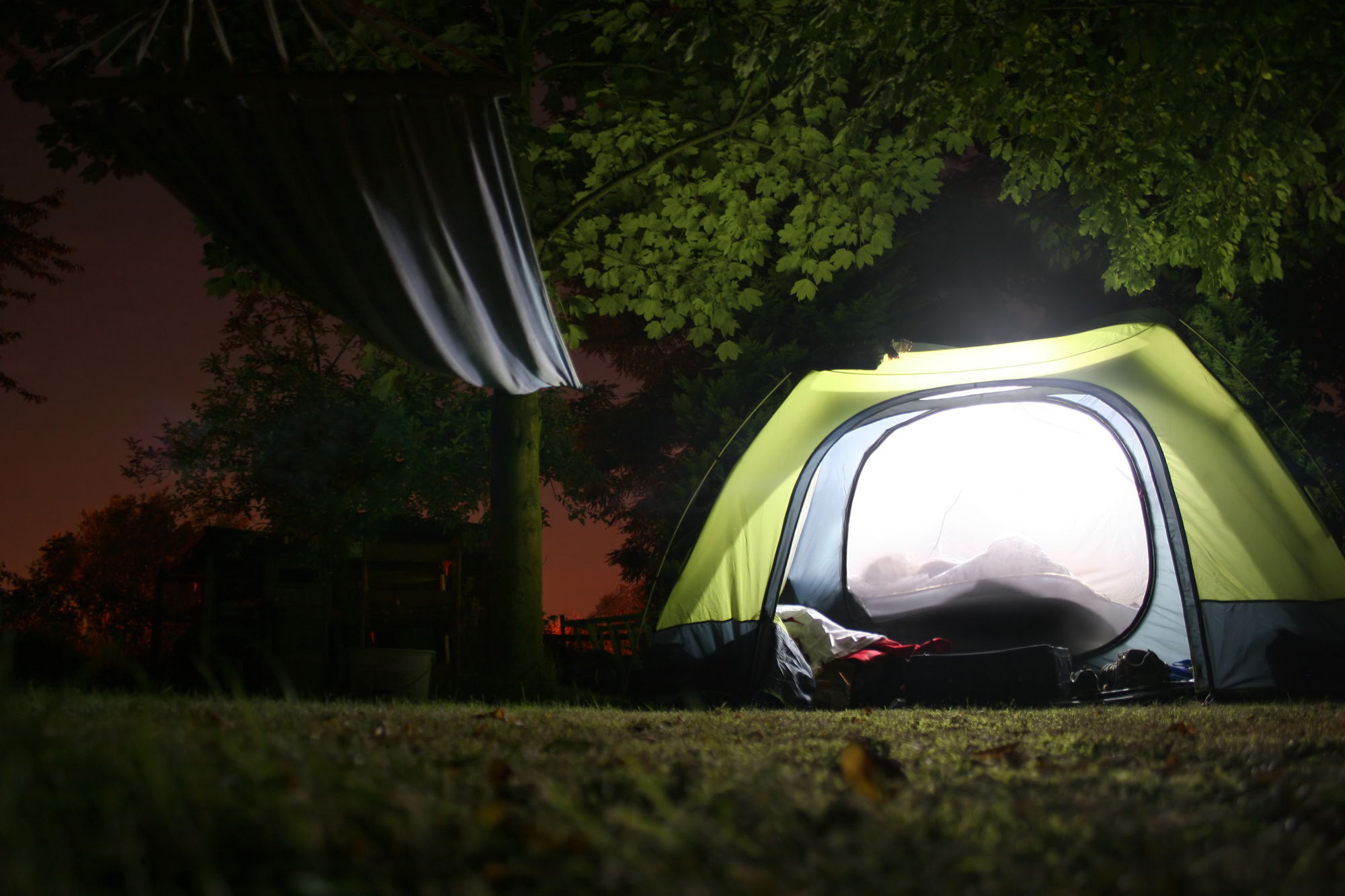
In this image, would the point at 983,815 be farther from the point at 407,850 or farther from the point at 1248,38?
the point at 1248,38

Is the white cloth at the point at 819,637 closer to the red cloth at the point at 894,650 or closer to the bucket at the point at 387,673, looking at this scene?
the red cloth at the point at 894,650

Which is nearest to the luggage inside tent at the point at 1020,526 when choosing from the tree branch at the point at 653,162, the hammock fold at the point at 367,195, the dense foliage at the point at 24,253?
the tree branch at the point at 653,162

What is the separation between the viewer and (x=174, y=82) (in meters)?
2.68

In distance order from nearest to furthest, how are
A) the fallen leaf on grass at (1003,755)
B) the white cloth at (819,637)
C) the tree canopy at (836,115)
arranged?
the fallen leaf on grass at (1003,755) < the tree canopy at (836,115) < the white cloth at (819,637)

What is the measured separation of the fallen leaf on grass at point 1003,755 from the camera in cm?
192

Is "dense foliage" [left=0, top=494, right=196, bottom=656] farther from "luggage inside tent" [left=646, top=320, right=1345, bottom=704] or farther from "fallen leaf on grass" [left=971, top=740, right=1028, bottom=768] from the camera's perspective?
"fallen leaf on grass" [left=971, top=740, right=1028, bottom=768]

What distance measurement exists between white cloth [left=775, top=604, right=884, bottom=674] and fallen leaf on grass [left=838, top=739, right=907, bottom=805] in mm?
3969

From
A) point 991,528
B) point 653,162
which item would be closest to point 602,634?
point 991,528

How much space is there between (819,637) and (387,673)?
3034 millimetres

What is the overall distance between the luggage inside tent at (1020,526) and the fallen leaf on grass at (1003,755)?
2.98m

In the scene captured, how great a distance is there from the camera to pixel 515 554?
216 inches

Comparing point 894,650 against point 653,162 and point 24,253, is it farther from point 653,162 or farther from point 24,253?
point 24,253

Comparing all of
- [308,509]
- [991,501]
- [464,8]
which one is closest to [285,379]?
[308,509]

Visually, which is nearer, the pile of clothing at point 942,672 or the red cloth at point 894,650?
the pile of clothing at point 942,672
